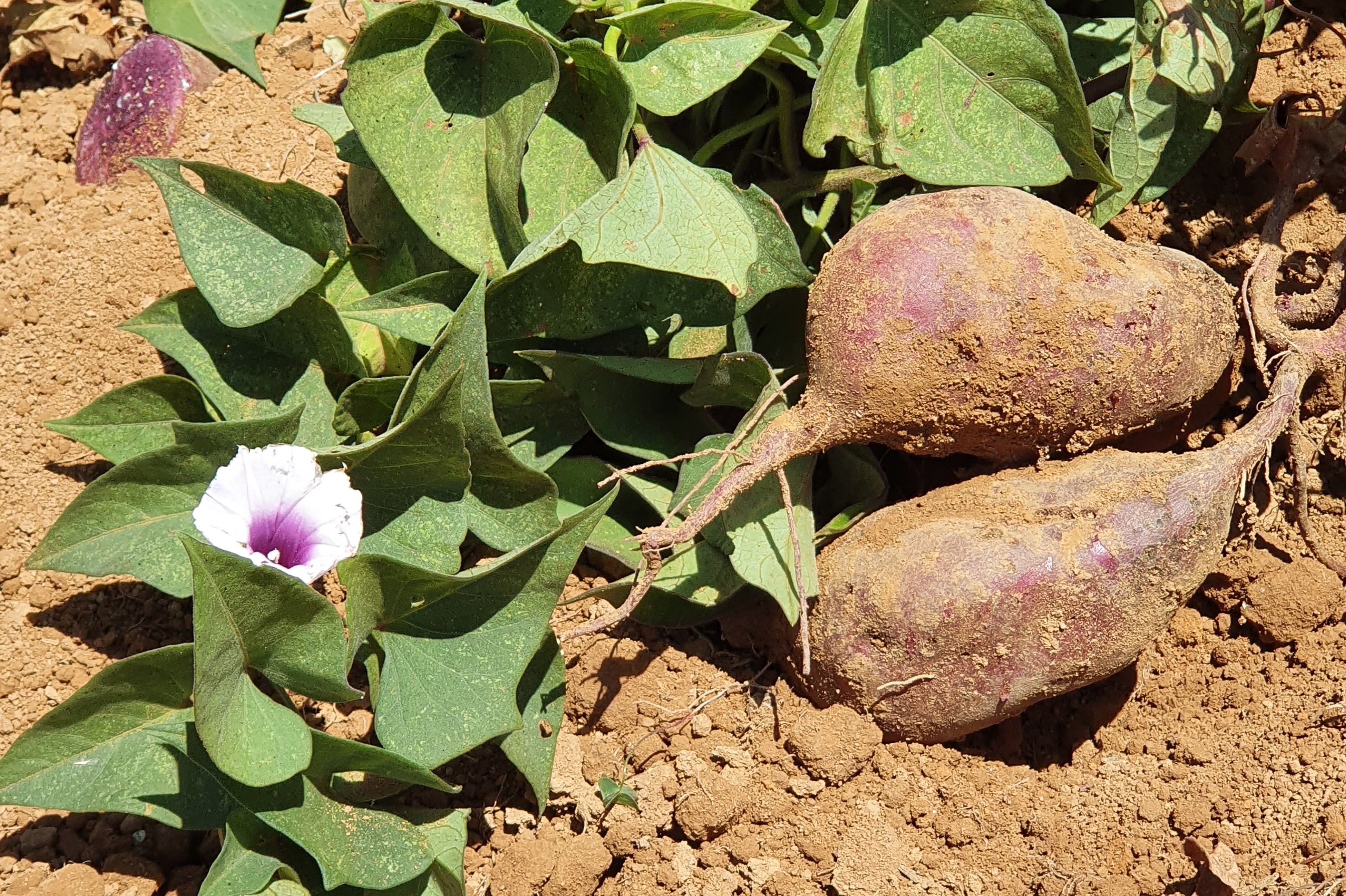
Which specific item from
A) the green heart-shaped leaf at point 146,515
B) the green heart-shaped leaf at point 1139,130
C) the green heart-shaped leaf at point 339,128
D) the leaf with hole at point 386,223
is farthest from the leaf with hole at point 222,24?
the green heart-shaped leaf at point 1139,130

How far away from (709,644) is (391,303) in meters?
0.68

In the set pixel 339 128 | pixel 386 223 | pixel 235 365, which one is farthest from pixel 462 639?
pixel 339 128

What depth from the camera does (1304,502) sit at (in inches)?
65.7

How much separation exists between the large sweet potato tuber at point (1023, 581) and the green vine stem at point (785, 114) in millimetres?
588

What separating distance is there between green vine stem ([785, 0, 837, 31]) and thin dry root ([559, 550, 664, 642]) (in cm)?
85

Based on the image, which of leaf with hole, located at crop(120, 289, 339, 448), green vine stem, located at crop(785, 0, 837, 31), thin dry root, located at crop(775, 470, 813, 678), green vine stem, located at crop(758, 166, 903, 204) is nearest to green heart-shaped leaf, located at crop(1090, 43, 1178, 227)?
green vine stem, located at crop(758, 166, 903, 204)

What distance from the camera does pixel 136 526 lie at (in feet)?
5.05

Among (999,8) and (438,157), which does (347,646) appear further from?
(999,8)

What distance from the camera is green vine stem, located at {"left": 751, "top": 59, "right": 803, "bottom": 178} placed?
1771 mm

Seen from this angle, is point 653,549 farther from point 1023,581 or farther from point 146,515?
point 146,515

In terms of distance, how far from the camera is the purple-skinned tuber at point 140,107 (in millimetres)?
2072

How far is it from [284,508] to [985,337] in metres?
0.93

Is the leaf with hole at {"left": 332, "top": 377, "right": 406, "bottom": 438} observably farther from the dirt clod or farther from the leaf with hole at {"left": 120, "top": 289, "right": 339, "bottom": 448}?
the dirt clod

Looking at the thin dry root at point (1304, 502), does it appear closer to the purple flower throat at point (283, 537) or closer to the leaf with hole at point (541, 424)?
the leaf with hole at point (541, 424)
